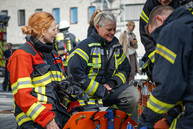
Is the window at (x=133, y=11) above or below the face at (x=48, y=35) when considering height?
above

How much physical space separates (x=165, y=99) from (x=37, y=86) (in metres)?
1.42

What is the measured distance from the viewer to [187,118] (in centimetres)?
199

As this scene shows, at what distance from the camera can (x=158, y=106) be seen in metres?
2.08

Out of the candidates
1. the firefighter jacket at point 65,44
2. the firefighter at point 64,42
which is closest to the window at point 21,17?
the firefighter at point 64,42

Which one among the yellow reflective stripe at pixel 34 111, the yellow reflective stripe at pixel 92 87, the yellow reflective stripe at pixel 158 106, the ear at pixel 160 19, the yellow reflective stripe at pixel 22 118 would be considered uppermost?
the ear at pixel 160 19

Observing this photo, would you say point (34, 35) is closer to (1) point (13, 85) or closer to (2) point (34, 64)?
(2) point (34, 64)

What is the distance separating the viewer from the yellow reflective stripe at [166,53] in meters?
2.00

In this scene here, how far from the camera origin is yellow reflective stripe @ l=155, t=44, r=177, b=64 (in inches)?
78.6

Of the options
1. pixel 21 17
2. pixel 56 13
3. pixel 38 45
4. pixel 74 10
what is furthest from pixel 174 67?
pixel 21 17

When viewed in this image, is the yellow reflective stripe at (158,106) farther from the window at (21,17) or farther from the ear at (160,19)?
the window at (21,17)

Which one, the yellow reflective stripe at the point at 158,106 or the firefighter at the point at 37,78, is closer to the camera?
the yellow reflective stripe at the point at 158,106

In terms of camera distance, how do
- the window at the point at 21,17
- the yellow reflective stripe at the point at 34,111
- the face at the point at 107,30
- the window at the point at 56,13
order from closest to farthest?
1. the yellow reflective stripe at the point at 34,111
2. the face at the point at 107,30
3. the window at the point at 56,13
4. the window at the point at 21,17

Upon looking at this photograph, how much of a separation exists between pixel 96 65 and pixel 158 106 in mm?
1656

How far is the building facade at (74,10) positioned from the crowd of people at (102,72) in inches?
952
